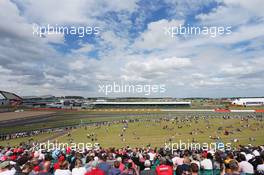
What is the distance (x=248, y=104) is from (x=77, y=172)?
127719mm

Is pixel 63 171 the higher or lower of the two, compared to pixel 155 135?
higher

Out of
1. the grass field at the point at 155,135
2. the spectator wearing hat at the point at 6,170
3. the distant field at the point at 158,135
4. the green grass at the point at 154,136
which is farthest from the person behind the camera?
the grass field at the point at 155,135

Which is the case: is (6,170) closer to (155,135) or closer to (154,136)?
(154,136)

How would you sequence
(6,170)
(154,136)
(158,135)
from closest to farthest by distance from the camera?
(6,170) → (154,136) → (158,135)

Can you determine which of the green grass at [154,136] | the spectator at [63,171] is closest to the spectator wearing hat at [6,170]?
the spectator at [63,171]

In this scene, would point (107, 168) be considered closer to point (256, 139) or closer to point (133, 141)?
point (133, 141)

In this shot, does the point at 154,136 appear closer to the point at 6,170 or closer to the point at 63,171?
the point at 63,171

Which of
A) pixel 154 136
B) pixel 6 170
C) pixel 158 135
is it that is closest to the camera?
pixel 6 170

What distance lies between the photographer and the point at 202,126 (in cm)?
5462

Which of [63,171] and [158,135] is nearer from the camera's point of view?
[63,171]

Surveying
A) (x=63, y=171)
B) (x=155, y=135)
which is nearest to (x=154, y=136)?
(x=155, y=135)

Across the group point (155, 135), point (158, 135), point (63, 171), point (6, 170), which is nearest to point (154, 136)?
point (155, 135)

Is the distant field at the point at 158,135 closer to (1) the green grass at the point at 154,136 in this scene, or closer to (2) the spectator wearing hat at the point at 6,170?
(1) the green grass at the point at 154,136

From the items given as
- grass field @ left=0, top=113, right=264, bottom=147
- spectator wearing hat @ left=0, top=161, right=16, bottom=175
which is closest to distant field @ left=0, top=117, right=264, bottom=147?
grass field @ left=0, top=113, right=264, bottom=147
